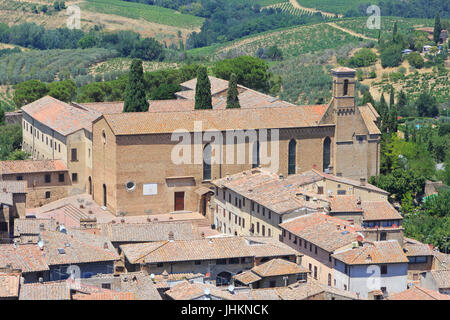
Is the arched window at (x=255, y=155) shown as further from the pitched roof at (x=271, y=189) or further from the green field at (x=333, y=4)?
the green field at (x=333, y=4)

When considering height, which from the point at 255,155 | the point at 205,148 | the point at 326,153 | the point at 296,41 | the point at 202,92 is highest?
the point at 296,41

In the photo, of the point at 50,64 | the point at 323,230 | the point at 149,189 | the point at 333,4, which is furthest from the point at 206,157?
the point at 333,4

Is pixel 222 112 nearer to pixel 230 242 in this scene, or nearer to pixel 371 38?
pixel 230 242

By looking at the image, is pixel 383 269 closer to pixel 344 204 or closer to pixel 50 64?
pixel 344 204

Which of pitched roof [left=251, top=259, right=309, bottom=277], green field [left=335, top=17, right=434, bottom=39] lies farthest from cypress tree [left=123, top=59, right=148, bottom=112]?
green field [left=335, top=17, right=434, bottom=39]

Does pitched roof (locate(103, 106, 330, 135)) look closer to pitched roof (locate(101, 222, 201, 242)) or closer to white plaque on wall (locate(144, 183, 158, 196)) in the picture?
white plaque on wall (locate(144, 183, 158, 196))
